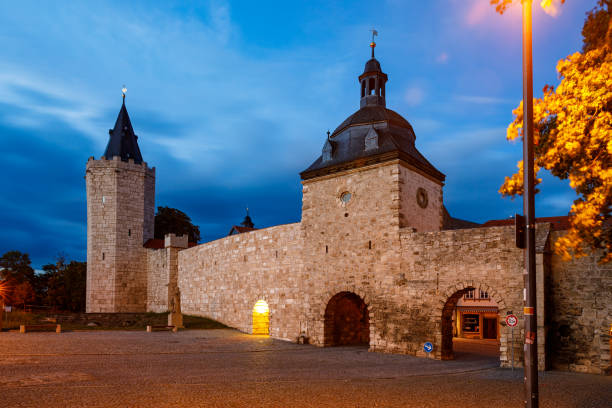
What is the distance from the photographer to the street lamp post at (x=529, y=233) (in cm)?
630

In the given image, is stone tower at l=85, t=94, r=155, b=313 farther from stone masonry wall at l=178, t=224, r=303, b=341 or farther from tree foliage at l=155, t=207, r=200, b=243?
tree foliage at l=155, t=207, r=200, b=243

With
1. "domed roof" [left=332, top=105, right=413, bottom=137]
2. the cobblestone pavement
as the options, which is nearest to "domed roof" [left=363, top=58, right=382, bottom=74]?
"domed roof" [left=332, top=105, right=413, bottom=137]

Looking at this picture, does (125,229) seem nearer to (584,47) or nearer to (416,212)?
(416,212)

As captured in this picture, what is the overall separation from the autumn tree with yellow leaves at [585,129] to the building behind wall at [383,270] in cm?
538

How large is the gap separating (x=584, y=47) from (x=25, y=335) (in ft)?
72.9

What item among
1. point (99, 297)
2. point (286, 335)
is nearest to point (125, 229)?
point (99, 297)

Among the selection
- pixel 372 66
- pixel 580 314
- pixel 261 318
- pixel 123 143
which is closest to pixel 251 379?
pixel 580 314

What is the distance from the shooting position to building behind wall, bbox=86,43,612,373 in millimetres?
14188

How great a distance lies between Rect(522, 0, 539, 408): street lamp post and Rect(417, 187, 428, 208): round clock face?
12769 millimetres

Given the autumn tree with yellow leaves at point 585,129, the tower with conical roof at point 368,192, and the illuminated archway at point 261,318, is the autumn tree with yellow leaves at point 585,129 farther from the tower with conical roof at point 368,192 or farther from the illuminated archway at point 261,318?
the illuminated archway at point 261,318

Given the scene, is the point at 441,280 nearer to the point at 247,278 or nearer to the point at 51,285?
the point at 247,278

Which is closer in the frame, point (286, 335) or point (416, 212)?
point (416, 212)

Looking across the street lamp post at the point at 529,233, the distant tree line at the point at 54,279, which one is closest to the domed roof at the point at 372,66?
the street lamp post at the point at 529,233

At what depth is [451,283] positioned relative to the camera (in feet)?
53.2
